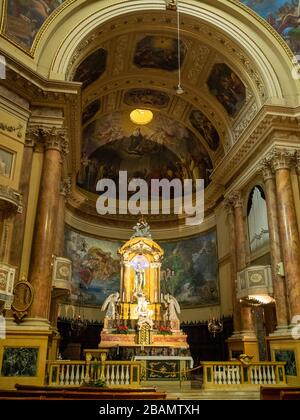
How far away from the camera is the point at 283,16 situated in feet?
47.2

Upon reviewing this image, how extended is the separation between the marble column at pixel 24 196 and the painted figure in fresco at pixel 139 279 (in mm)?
7999

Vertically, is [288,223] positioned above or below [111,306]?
above

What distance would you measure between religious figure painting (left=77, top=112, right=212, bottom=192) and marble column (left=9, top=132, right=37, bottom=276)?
8.87 m

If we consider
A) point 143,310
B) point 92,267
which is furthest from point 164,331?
point 92,267

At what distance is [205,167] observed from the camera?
846 inches

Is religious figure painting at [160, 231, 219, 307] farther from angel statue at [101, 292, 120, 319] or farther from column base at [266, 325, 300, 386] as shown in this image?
column base at [266, 325, 300, 386]

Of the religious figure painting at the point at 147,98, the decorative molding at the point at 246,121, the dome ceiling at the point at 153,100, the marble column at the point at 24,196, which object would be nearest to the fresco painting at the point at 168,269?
the dome ceiling at the point at 153,100

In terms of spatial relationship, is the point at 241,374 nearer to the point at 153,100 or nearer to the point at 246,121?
the point at 246,121

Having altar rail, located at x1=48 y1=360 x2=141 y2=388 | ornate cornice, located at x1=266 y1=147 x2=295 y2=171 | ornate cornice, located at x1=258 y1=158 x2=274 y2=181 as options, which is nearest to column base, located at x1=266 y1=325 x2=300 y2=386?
altar rail, located at x1=48 y1=360 x2=141 y2=388

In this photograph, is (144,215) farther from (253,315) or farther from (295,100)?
(295,100)

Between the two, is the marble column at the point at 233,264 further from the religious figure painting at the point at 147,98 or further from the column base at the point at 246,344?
the religious figure painting at the point at 147,98

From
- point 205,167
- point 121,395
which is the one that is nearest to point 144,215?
point 205,167

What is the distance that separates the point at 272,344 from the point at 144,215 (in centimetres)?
1232

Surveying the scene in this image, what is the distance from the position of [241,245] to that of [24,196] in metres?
9.25
